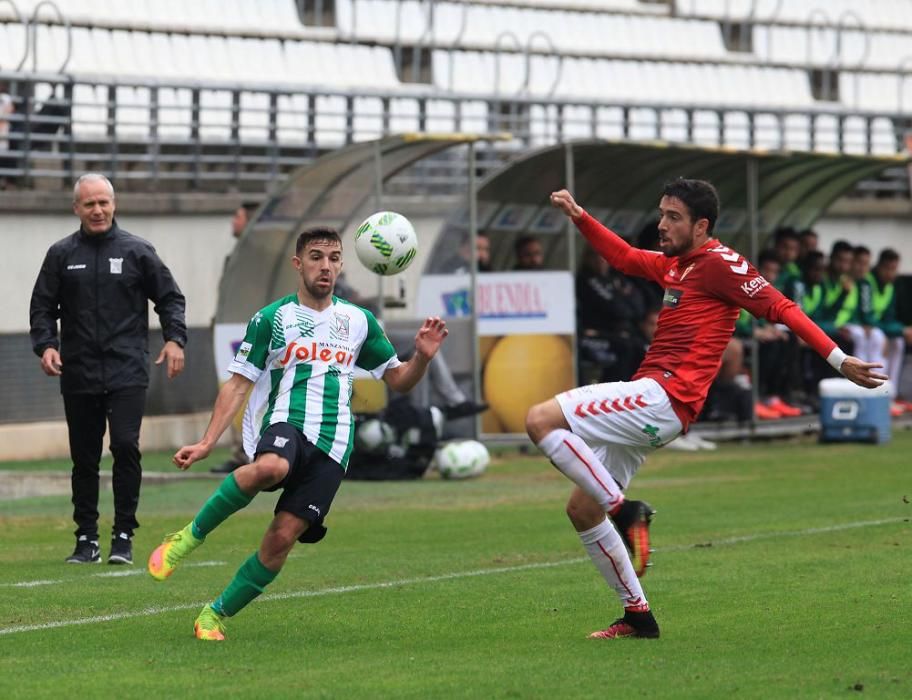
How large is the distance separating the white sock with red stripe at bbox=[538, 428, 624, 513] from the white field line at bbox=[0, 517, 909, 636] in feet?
7.57

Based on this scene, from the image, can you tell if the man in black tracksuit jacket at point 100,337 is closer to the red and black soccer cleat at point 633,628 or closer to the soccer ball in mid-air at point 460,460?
the red and black soccer cleat at point 633,628

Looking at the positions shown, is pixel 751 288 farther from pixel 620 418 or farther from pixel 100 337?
pixel 100 337

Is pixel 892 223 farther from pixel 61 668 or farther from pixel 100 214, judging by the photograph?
pixel 61 668

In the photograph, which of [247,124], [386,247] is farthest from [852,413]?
[386,247]

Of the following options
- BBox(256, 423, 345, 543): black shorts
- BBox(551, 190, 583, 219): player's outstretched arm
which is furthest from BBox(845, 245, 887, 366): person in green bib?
BBox(256, 423, 345, 543): black shorts

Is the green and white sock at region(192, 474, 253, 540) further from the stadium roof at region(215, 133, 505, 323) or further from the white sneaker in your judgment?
the white sneaker

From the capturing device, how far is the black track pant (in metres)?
11.5

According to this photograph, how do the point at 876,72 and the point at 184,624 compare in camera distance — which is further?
the point at 876,72

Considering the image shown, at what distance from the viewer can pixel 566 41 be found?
34.6 metres

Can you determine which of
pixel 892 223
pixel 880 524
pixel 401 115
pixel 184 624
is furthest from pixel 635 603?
pixel 892 223

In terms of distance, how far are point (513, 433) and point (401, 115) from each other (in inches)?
297

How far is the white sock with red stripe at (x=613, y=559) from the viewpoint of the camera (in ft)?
27.1

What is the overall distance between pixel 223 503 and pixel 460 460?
1004 centimetres

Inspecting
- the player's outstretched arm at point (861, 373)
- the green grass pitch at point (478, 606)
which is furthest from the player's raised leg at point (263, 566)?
the player's outstretched arm at point (861, 373)
